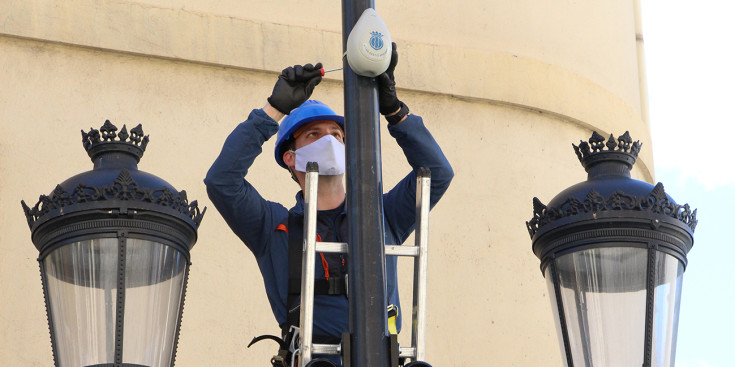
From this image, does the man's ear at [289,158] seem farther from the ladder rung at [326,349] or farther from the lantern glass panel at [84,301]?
the ladder rung at [326,349]

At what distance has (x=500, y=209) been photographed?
7.50 meters

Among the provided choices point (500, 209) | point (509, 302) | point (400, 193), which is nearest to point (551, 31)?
point (500, 209)

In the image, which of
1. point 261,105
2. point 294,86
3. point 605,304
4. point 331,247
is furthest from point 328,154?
point 261,105

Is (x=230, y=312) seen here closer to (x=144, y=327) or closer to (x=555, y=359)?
(x=555, y=359)

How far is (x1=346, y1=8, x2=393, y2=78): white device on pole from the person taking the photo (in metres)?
4.05

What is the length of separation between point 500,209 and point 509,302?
52 centimetres

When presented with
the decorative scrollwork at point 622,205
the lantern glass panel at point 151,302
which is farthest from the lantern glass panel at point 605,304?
the lantern glass panel at point 151,302

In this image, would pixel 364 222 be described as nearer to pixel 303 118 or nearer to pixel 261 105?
pixel 303 118

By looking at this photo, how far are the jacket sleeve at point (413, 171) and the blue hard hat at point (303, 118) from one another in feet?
1.06

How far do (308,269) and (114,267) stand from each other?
70 centimetres

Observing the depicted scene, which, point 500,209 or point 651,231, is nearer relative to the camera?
point 651,231

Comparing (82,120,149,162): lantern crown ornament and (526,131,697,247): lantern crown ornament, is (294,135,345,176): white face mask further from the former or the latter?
(526,131,697,247): lantern crown ornament

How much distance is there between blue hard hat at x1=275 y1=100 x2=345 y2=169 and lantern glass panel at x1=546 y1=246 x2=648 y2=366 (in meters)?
0.98

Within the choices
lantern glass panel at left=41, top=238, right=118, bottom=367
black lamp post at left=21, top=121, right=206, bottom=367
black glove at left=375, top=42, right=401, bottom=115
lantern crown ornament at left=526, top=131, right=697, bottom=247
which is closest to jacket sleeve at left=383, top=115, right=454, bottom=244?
black glove at left=375, top=42, right=401, bottom=115
